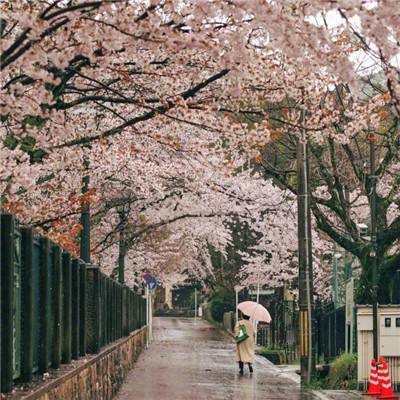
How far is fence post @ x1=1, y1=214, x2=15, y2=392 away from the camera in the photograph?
344 inches

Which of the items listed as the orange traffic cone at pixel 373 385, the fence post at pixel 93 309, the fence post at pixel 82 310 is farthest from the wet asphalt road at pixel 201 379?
the fence post at pixel 82 310

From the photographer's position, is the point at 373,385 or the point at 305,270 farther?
the point at 305,270

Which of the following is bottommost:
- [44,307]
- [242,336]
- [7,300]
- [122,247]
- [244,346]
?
[244,346]

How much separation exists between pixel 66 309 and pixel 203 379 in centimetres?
1023

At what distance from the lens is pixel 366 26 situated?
708cm

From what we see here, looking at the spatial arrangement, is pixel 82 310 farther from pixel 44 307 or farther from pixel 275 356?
pixel 275 356

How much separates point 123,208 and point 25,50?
25184 mm

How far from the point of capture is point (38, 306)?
11.0 metres

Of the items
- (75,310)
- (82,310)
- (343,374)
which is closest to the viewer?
(75,310)

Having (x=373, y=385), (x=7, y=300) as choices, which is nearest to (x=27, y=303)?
(x=7, y=300)

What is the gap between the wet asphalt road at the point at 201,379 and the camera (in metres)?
18.9

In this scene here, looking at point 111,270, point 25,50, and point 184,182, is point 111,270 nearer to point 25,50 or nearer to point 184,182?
point 184,182

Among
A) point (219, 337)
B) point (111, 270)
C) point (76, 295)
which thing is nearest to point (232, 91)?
point (76, 295)

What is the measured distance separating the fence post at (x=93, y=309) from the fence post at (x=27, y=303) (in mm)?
6248
